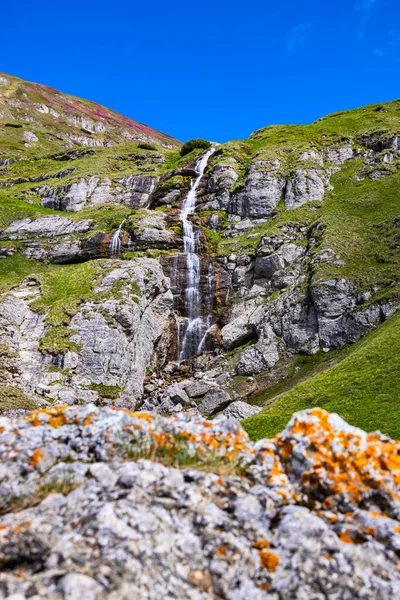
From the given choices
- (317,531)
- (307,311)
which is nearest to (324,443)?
(317,531)

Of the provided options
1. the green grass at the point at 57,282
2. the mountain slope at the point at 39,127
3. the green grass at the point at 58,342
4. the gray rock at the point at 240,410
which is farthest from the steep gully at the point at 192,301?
the mountain slope at the point at 39,127

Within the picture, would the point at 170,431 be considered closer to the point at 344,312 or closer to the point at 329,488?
the point at 329,488

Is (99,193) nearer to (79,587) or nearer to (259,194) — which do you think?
(259,194)

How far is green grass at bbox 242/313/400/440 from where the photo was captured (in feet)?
72.6

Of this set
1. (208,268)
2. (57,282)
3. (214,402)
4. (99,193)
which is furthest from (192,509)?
(99,193)

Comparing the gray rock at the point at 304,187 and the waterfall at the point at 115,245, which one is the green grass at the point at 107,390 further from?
the gray rock at the point at 304,187

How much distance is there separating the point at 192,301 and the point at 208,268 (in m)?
7.06

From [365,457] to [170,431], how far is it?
13.4ft

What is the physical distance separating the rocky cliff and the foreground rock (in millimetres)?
28452

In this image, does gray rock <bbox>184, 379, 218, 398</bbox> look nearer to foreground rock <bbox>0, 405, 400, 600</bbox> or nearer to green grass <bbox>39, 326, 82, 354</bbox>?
green grass <bbox>39, 326, 82, 354</bbox>

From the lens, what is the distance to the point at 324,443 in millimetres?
7734

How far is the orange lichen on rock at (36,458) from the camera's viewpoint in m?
7.51

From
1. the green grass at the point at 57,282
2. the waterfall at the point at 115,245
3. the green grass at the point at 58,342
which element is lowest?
the green grass at the point at 58,342

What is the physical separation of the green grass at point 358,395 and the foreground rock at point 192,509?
45.4 ft
